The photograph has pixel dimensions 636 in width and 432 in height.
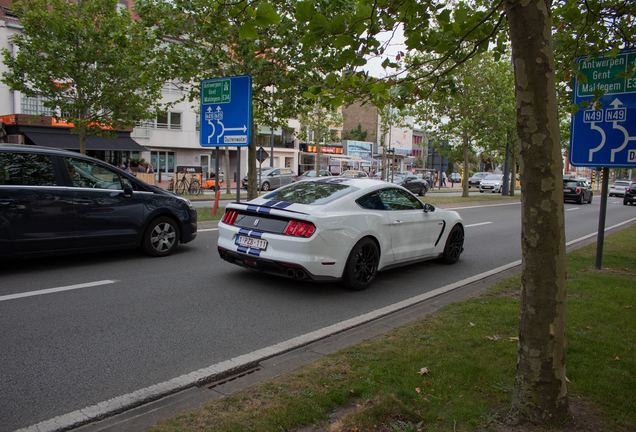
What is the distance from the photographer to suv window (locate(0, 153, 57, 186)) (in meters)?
6.57

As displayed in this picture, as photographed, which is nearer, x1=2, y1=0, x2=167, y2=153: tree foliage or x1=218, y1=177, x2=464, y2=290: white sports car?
x1=218, y1=177, x2=464, y2=290: white sports car

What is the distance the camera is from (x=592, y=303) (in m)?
5.77

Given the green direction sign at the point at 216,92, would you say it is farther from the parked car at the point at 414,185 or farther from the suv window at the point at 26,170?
the parked car at the point at 414,185

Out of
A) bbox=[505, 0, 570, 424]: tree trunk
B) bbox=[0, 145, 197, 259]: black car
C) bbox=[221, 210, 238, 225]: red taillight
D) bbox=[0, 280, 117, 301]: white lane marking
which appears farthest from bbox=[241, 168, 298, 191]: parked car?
bbox=[505, 0, 570, 424]: tree trunk

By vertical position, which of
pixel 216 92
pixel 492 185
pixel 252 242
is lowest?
pixel 252 242

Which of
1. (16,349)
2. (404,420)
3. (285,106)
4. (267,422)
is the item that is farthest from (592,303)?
(285,106)

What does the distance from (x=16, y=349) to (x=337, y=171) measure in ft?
199

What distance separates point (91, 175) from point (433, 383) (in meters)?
6.11

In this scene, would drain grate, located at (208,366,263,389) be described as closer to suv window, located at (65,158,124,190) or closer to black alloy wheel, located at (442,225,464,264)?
suv window, located at (65,158,124,190)

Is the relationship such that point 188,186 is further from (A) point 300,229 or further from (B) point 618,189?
(B) point 618,189

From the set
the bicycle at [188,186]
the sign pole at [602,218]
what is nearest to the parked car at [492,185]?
Result: the bicycle at [188,186]

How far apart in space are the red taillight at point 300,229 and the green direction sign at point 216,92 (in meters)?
7.74

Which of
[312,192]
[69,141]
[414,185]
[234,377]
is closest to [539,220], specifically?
[234,377]

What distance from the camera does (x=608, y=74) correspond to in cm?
728
